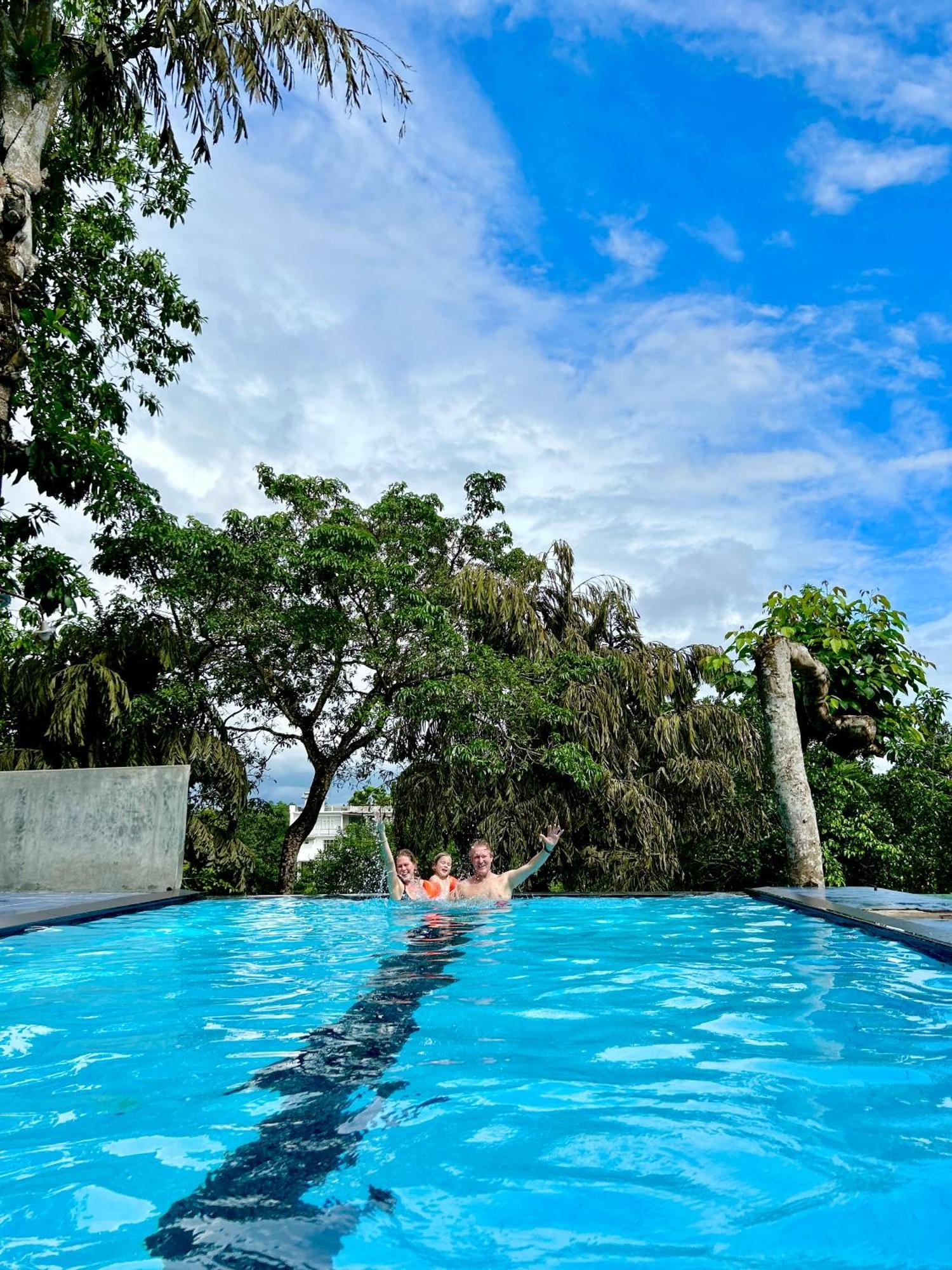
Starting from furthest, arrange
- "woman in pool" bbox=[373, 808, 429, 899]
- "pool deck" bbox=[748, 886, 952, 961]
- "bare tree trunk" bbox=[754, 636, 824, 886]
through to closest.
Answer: "bare tree trunk" bbox=[754, 636, 824, 886] → "woman in pool" bbox=[373, 808, 429, 899] → "pool deck" bbox=[748, 886, 952, 961]

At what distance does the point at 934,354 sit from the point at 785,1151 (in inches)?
501

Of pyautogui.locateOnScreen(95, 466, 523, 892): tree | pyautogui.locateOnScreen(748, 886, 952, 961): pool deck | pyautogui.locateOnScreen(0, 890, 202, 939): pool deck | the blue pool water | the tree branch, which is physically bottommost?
the blue pool water

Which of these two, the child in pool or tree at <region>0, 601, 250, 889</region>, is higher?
tree at <region>0, 601, 250, 889</region>

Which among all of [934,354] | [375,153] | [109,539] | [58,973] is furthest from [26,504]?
[934,354]

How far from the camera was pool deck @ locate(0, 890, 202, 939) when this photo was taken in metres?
6.64

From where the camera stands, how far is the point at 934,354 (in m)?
12.5

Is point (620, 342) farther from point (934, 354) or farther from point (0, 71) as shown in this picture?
point (0, 71)

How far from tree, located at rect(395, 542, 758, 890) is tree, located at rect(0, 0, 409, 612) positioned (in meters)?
5.68

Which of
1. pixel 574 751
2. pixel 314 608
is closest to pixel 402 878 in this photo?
pixel 574 751

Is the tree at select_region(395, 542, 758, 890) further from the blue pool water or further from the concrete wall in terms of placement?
the blue pool water

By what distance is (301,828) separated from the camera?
593 inches

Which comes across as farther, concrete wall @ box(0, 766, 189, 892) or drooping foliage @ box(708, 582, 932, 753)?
drooping foliage @ box(708, 582, 932, 753)

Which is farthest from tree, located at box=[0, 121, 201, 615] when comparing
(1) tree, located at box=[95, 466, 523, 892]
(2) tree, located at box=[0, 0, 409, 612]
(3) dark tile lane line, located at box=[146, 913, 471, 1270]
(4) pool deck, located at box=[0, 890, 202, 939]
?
(3) dark tile lane line, located at box=[146, 913, 471, 1270]

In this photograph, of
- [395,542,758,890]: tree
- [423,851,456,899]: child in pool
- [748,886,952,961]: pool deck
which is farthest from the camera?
[395,542,758,890]: tree
